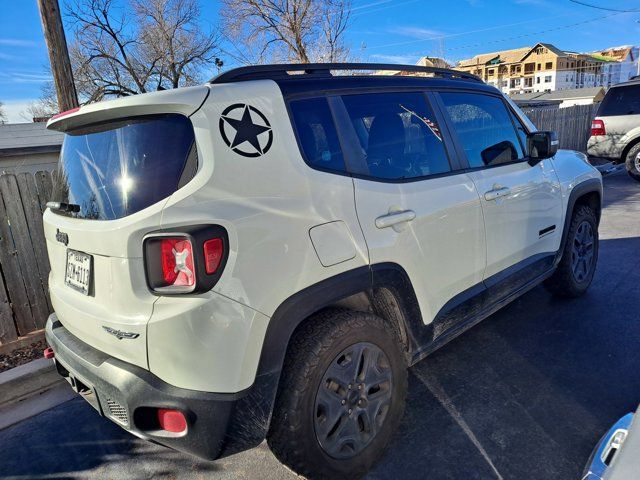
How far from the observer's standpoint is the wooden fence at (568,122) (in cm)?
1430

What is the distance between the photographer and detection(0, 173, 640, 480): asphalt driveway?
2.36 m

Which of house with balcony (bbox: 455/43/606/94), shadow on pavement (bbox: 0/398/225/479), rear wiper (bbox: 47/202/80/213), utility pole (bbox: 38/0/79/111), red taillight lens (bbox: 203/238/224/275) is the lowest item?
shadow on pavement (bbox: 0/398/225/479)

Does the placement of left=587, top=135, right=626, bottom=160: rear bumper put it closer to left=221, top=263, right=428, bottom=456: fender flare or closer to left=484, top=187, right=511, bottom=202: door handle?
left=484, top=187, right=511, bottom=202: door handle

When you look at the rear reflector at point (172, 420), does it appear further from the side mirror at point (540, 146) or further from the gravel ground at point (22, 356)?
the side mirror at point (540, 146)

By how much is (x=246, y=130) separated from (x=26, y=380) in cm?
287

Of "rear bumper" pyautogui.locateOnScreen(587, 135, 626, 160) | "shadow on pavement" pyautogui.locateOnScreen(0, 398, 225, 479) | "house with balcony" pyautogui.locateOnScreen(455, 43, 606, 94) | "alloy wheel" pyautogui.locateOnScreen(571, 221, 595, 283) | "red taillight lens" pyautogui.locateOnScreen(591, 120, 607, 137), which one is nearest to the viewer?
"shadow on pavement" pyautogui.locateOnScreen(0, 398, 225, 479)

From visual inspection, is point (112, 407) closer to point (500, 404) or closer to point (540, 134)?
point (500, 404)

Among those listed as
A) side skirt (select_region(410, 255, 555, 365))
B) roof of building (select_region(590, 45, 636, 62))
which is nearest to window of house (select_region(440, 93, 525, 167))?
side skirt (select_region(410, 255, 555, 365))

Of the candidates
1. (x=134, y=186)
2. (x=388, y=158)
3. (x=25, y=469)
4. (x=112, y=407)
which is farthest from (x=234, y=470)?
(x=388, y=158)

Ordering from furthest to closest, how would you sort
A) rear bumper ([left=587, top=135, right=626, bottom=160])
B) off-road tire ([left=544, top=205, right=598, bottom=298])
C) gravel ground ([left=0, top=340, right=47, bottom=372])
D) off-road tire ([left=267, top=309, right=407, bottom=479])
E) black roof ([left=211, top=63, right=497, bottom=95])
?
rear bumper ([left=587, top=135, right=626, bottom=160]) < off-road tire ([left=544, top=205, right=598, bottom=298]) < gravel ground ([left=0, top=340, right=47, bottom=372]) < black roof ([left=211, top=63, right=497, bottom=95]) < off-road tire ([left=267, top=309, right=407, bottom=479])

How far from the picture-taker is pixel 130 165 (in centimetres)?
185

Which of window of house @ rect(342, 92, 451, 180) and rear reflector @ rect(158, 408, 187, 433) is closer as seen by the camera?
rear reflector @ rect(158, 408, 187, 433)

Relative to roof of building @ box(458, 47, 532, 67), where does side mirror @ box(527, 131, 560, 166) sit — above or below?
below

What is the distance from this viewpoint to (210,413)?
1.71m
